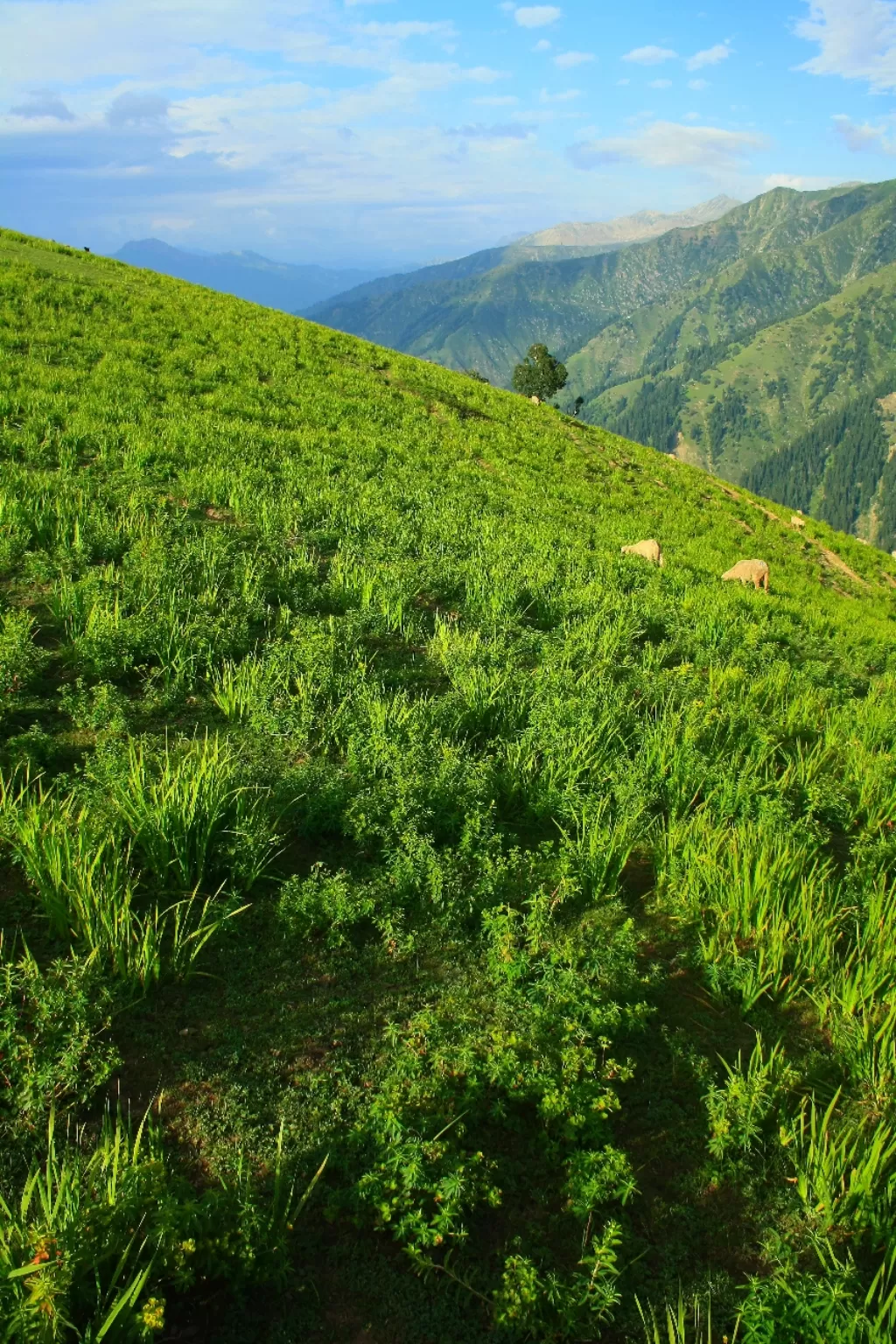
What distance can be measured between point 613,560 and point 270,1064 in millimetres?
11015

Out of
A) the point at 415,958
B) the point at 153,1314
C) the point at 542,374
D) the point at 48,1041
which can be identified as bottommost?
the point at 415,958

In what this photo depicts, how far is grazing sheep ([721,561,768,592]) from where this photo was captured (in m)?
16.2

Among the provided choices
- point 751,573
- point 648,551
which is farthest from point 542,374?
point 648,551

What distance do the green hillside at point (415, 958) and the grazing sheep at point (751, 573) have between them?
6.26m

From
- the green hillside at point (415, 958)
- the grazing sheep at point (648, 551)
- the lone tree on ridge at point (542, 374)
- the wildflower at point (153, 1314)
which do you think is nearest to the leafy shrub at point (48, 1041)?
the green hillside at point (415, 958)

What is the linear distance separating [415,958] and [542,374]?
85.7m

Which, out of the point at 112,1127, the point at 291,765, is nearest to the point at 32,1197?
the point at 112,1127

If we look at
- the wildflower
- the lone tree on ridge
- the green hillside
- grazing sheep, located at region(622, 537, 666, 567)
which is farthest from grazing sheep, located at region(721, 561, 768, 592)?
the lone tree on ridge

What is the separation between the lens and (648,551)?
1510 centimetres

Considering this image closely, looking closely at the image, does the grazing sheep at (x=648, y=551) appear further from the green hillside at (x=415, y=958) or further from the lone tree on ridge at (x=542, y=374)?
the lone tree on ridge at (x=542, y=374)

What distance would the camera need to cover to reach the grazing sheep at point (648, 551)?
14.8 meters

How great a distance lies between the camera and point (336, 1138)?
3580mm

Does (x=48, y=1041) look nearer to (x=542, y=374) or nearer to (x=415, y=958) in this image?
(x=415, y=958)

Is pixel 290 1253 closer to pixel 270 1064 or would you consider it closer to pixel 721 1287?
pixel 270 1064
